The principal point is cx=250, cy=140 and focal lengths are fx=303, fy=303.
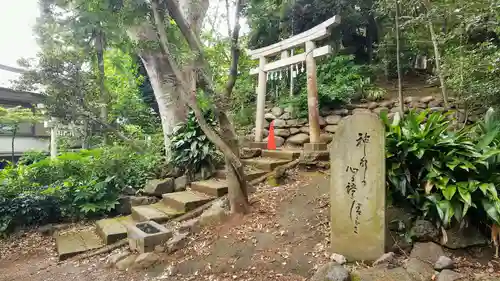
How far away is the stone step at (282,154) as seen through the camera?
6125mm

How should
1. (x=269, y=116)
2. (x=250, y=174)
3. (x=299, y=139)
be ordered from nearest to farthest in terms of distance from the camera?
(x=250, y=174) → (x=299, y=139) → (x=269, y=116)

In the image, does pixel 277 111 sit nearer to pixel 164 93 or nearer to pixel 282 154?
pixel 282 154

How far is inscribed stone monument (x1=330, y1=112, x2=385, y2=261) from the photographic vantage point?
2926 mm

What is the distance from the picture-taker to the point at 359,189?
3.01 metres

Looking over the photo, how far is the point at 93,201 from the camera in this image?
18.7ft

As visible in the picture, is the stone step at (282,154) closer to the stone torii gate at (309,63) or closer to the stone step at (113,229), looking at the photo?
the stone torii gate at (309,63)

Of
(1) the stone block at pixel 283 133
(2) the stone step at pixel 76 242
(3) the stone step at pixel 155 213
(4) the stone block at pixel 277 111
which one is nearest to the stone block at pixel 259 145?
(1) the stone block at pixel 283 133

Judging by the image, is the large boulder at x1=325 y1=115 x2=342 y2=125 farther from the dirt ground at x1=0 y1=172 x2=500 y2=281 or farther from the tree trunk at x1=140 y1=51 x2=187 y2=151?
the tree trunk at x1=140 y1=51 x2=187 y2=151

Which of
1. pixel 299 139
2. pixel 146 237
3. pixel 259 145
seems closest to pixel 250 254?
pixel 146 237

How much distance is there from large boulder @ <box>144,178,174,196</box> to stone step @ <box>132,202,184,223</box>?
31cm

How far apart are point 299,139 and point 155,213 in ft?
12.8

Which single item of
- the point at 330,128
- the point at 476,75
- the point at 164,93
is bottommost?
the point at 330,128

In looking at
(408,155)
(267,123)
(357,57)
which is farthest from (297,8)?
(408,155)

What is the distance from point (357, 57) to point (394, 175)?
24.8 ft
